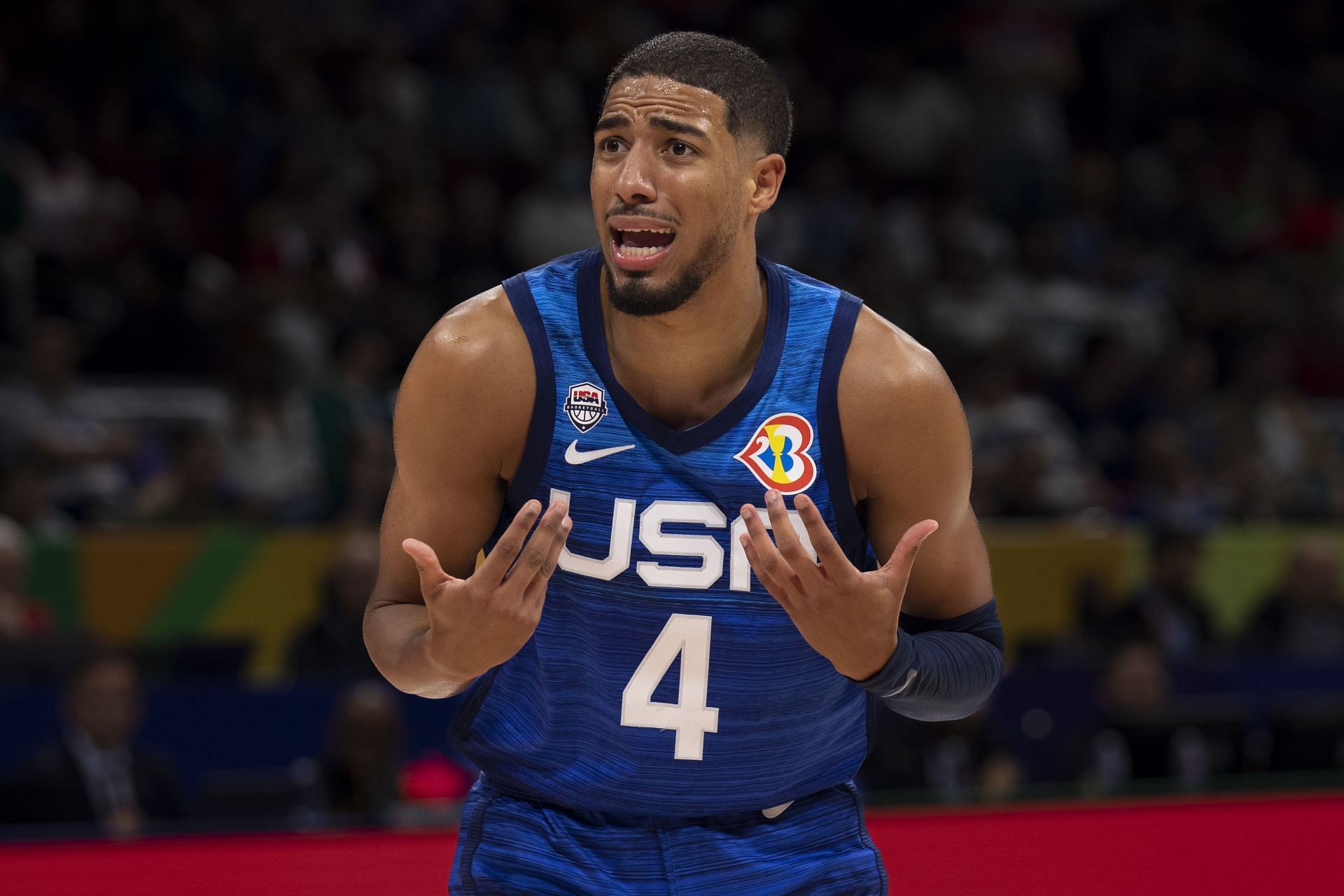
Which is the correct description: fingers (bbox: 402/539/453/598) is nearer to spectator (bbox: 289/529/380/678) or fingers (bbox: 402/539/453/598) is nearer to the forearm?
the forearm

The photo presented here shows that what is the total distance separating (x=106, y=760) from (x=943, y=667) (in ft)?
11.0

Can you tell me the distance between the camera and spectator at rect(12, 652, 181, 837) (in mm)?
4777

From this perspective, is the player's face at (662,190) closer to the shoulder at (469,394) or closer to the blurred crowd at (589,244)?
the shoulder at (469,394)

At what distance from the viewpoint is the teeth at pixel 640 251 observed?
2301 mm

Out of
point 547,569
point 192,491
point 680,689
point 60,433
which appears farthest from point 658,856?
point 60,433

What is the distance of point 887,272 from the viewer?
8.58 m

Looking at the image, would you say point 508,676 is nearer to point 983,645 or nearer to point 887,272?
point 983,645

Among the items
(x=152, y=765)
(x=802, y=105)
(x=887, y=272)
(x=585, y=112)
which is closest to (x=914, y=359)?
(x=152, y=765)

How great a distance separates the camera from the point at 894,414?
2330 mm

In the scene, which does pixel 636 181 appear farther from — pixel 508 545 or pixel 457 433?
pixel 508 545

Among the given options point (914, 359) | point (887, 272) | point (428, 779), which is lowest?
point (428, 779)

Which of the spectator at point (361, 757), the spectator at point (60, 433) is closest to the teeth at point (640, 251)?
the spectator at point (361, 757)

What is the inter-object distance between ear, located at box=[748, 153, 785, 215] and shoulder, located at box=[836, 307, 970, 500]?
0.85 ft

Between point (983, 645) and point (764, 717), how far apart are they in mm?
350
